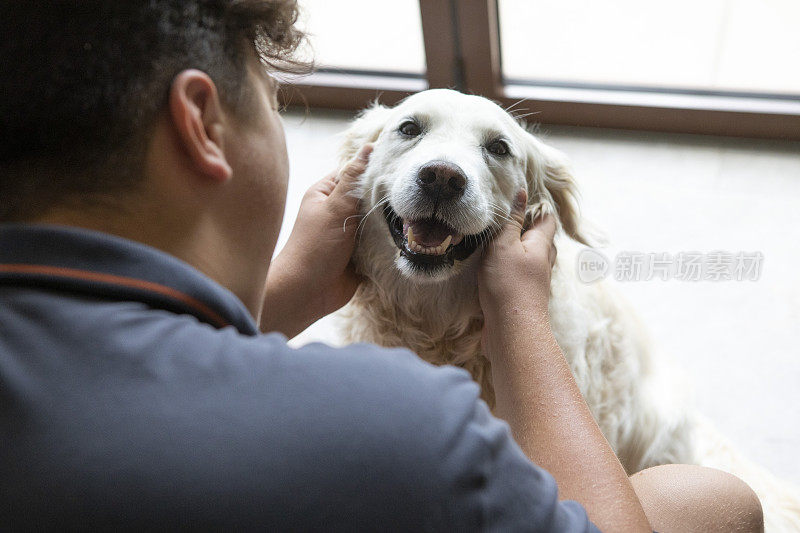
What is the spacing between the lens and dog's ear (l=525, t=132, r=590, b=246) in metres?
1.50

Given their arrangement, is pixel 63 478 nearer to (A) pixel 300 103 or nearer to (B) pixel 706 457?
(B) pixel 706 457

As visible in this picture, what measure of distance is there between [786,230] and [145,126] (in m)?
2.40

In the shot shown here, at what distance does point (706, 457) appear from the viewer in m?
1.71

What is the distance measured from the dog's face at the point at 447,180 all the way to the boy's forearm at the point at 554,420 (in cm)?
22

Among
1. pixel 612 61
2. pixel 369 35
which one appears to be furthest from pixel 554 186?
pixel 369 35

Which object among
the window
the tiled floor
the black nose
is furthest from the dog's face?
the window

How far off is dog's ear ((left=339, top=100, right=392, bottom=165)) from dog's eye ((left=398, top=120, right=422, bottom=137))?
91 millimetres

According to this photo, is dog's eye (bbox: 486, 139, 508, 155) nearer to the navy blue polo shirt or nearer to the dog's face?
the dog's face

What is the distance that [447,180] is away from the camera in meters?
1.27

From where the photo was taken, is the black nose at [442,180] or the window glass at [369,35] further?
the window glass at [369,35]

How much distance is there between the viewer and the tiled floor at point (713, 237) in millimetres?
2012

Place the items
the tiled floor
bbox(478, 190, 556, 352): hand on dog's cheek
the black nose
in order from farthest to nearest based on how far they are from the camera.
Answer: the tiled floor, the black nose, bbox(478, 190, 556, 352): hand on dog's cheek

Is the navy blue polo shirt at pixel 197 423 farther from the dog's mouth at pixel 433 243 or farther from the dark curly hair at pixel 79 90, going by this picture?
the dog's mouth at pixel 433 243

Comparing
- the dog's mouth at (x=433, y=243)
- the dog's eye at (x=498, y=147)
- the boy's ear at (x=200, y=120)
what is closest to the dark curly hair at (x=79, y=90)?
the boy's ear at (x=200, y=120)
